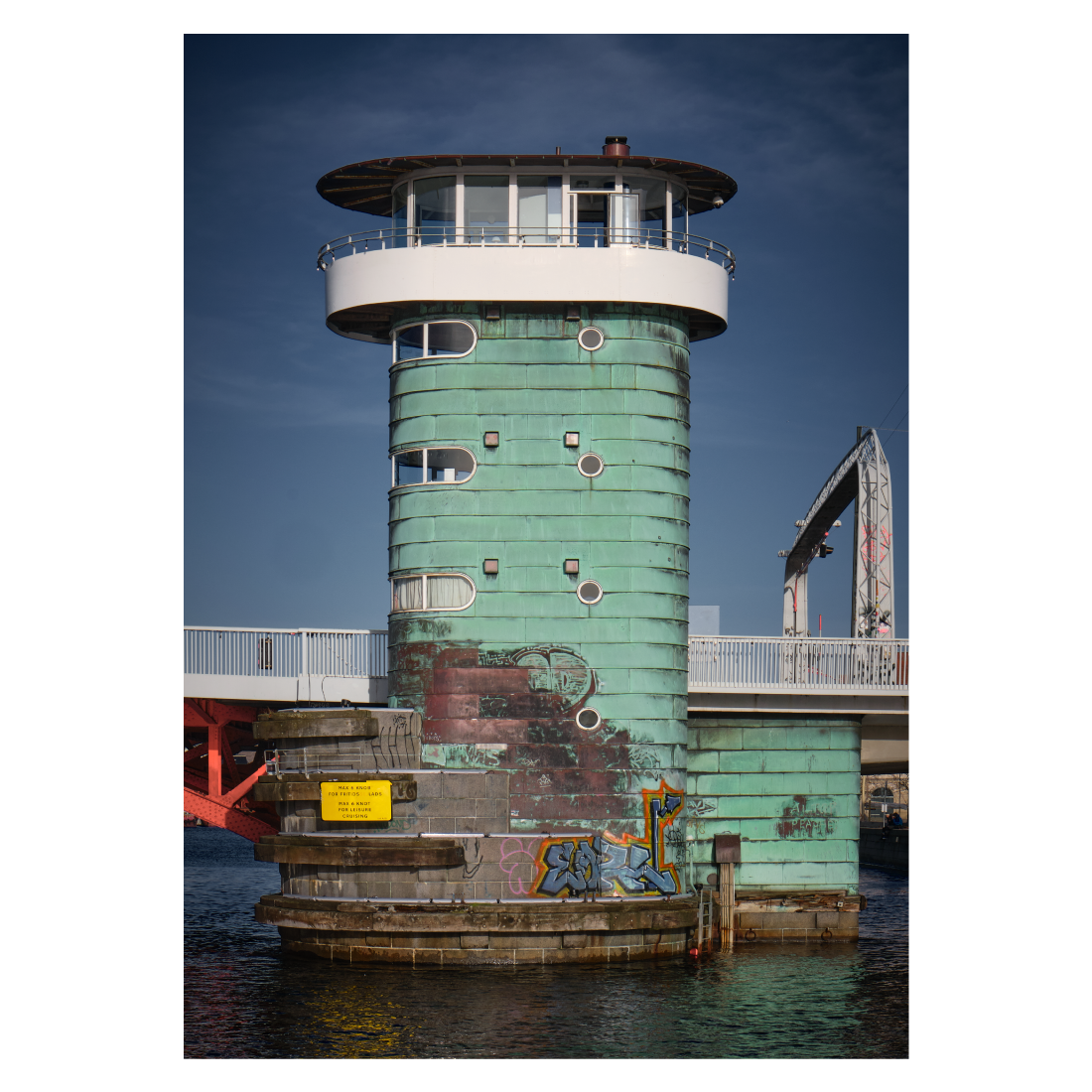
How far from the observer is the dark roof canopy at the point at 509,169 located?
135 ft

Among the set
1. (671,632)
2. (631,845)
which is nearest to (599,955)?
(631,845)

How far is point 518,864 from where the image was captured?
38875mm

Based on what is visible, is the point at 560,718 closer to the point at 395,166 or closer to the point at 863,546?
the point at 395,166

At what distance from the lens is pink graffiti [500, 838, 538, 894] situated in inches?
1527

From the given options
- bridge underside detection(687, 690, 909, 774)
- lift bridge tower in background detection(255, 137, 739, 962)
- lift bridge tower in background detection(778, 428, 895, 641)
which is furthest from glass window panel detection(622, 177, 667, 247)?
lift bridge tower in background detection(778, 428, 895, 641)

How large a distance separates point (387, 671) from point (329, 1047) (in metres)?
13.0

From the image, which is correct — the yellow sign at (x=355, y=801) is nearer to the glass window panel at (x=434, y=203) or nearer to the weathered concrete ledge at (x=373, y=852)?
the weathered concrete ledge at (x=373, y=852)

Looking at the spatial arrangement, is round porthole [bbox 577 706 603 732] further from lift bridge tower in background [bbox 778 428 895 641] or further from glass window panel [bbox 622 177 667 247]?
lift bridge tower in background [bbox 778 428 895 641]

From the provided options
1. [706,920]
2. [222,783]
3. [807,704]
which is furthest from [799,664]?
[222,783]

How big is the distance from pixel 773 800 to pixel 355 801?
1258 cm

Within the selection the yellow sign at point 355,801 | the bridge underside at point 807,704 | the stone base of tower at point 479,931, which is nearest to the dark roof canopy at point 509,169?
the bridge underside at point 807,704

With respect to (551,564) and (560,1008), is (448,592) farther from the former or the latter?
(560,1008)

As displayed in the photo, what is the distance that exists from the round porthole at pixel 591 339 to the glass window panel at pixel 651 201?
300cm

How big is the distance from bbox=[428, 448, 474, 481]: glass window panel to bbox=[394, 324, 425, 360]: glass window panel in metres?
2.60
